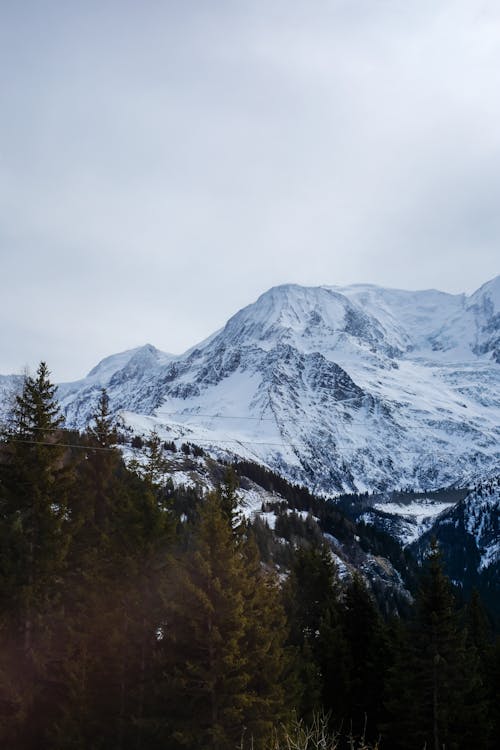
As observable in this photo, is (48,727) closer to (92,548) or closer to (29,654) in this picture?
(29,654)

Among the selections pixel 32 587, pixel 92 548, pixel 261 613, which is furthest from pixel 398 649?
pixel 32 587

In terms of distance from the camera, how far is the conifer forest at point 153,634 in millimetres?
18125

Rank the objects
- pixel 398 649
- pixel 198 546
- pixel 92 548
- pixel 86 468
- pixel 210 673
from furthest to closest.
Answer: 1. pixel 86 468
2. pixel 398 649
3. pixel 92 548
4. pixel 198 546
5. pixel 210 673

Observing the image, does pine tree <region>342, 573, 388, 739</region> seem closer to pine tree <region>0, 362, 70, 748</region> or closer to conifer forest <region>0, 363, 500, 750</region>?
conifer forest <region>0, 363, 500, 750</region>

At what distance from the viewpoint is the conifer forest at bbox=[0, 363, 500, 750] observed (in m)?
18.1

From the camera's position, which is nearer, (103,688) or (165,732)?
(165,732)

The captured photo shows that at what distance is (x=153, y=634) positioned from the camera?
813 inches

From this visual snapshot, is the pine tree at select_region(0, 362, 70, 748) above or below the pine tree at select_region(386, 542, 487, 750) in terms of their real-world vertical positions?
above

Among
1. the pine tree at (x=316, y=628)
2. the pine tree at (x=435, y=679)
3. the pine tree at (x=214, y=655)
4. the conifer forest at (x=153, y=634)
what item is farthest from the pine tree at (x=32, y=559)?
the pine tree at (x=435, y=679)

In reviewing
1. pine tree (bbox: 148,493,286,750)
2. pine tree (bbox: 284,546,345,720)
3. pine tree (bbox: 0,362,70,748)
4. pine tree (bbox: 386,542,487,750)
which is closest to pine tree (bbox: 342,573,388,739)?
pine tree (bbox: 284,546,345,720)

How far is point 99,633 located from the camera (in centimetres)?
2147

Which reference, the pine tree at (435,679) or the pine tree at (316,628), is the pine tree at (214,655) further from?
the pine tree at (435,679)

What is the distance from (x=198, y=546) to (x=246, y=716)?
17.1 ft

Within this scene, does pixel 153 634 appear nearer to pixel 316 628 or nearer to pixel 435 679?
pixel 435 679
